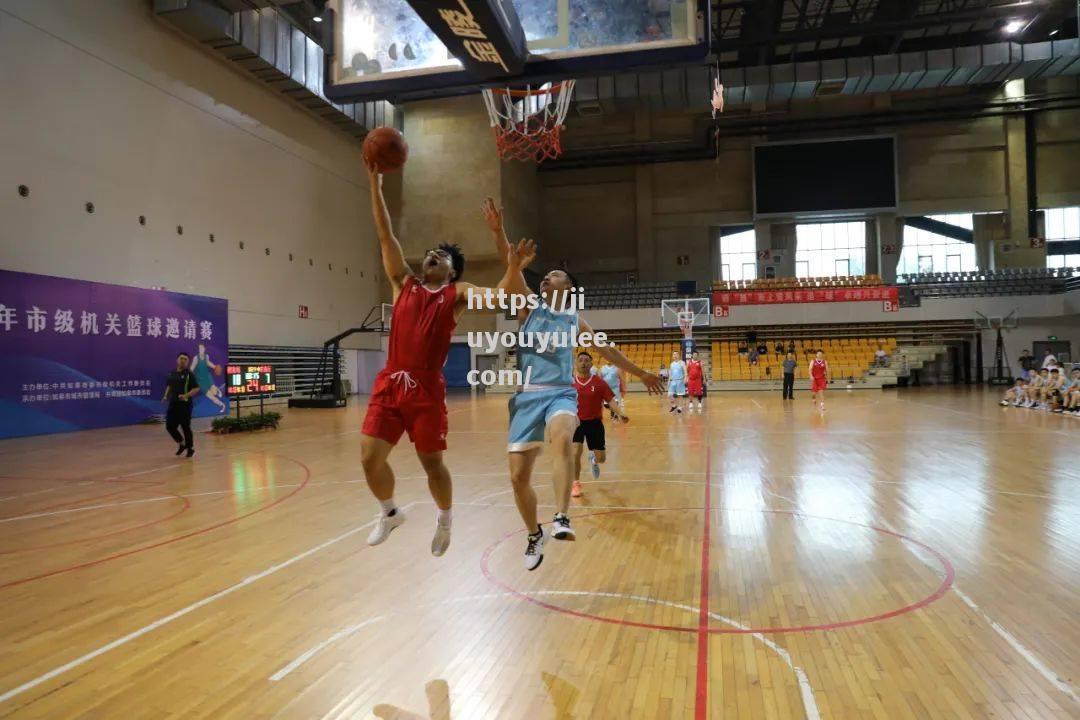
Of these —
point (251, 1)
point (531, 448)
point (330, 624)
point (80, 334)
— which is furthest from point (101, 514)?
point (251, 1)

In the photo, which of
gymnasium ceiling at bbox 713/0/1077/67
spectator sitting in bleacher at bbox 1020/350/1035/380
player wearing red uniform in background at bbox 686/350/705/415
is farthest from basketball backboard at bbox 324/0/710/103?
spectator sitting in bleacher at bbox 1020/350/1035/380

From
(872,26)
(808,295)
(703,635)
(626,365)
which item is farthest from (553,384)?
(808,295)

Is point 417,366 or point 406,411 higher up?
point 417,366

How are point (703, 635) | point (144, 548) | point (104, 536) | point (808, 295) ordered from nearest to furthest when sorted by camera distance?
point (703, 635) → point (144, 548) → point (104, 536) → point (808, 295)

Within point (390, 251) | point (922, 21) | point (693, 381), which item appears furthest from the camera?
point (922, 21)

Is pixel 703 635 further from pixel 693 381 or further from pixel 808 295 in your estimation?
pixel 808 295

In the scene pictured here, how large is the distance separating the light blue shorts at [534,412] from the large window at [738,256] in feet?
94.5

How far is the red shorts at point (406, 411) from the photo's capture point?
3475 mm

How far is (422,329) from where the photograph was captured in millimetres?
3533

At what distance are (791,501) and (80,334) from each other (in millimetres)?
13820

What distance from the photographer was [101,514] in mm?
6090

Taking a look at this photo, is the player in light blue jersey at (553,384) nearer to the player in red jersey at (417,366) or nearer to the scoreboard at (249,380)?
the player in red jersey at (417,366)

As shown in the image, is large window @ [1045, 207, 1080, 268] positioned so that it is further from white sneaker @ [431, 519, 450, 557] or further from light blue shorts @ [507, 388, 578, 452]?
white sneaker @ [431, 519, 450, 557]

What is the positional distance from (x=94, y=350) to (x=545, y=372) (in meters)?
13.5
